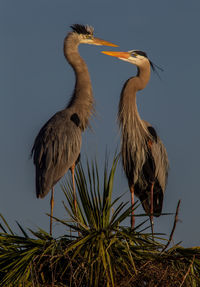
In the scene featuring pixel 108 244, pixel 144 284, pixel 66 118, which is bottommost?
pixel 144 284

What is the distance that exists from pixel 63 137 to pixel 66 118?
0.30 meters

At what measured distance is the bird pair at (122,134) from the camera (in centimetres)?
665

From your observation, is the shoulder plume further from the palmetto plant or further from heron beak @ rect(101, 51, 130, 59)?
the palmetto plant

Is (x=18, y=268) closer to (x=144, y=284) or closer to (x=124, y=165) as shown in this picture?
(x=144, y=284)

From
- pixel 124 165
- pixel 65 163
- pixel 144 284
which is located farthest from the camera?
A: pixel 124 165

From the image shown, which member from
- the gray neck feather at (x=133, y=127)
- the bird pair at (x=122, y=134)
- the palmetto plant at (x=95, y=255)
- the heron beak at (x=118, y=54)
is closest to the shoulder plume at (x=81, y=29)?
the bird pair at (x=122, y=134)

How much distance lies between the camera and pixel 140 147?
23.8 ft

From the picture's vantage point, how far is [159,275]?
4.17m

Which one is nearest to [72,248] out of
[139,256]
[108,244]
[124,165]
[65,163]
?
[108,244]

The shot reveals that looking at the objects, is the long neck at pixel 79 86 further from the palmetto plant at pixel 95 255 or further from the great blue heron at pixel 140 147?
the palmetto plant at pixel 95 255

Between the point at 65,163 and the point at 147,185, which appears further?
the point at 147,185

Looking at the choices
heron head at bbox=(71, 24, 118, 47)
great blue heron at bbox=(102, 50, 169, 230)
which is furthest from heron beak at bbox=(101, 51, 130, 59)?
heron head at bbox=(71, 24, 118, 47)

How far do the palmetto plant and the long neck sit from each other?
2.51 metres

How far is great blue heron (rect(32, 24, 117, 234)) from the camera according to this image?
6475 millimetres
